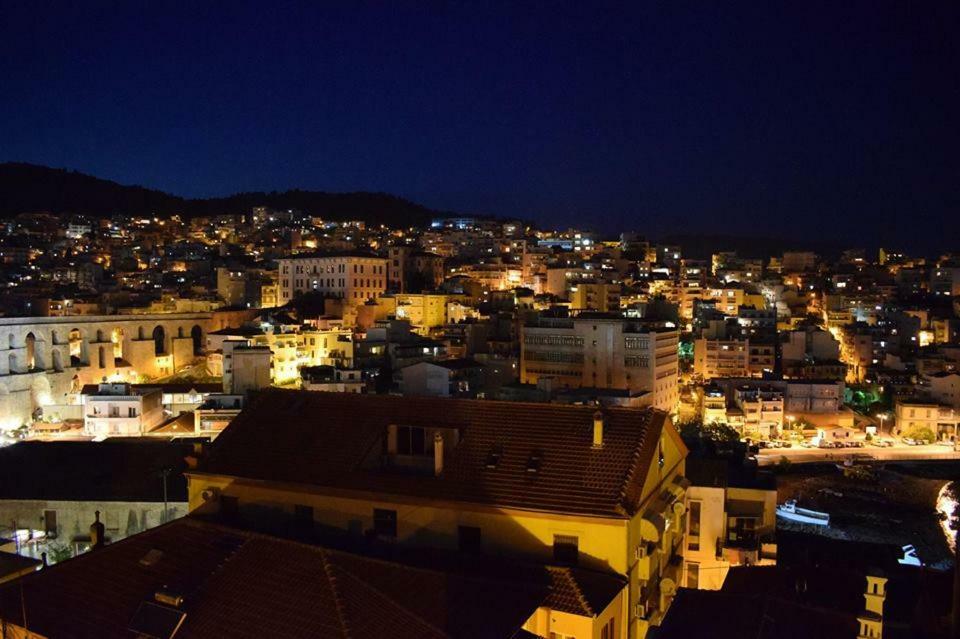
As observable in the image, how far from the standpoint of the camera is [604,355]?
1646 inches

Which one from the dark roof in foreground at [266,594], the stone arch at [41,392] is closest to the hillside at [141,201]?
the stone arch at [41,392]

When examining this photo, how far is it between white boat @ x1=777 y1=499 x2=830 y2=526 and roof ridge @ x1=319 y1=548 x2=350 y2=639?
91.7ft

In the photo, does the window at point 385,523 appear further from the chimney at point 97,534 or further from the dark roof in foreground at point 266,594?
the chimney at point 97,534

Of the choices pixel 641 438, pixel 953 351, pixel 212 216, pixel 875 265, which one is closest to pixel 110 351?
pixel 641 438

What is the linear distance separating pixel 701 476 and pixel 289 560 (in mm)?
9504

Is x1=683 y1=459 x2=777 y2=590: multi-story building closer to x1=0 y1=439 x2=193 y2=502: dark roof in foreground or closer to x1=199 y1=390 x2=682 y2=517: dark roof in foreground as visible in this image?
x1=199 y1=390 x2=682 y2=517: dark roof in foreground

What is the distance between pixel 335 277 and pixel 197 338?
12071mm

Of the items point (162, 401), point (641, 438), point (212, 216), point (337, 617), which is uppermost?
point (212, 216)

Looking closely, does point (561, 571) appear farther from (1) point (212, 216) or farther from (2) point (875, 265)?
(1) point (212, 216)

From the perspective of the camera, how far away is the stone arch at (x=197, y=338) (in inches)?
2069

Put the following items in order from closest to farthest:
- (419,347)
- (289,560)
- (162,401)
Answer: (289,560)
(162,401)
(419,347)

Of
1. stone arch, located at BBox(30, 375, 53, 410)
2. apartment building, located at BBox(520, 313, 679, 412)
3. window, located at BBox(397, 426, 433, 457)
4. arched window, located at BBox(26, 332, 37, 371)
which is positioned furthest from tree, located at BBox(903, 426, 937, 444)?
Answer: arched window, located at BBox(26, 332, 37, 371)

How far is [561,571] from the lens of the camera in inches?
367

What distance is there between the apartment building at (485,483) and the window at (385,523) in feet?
0.05
